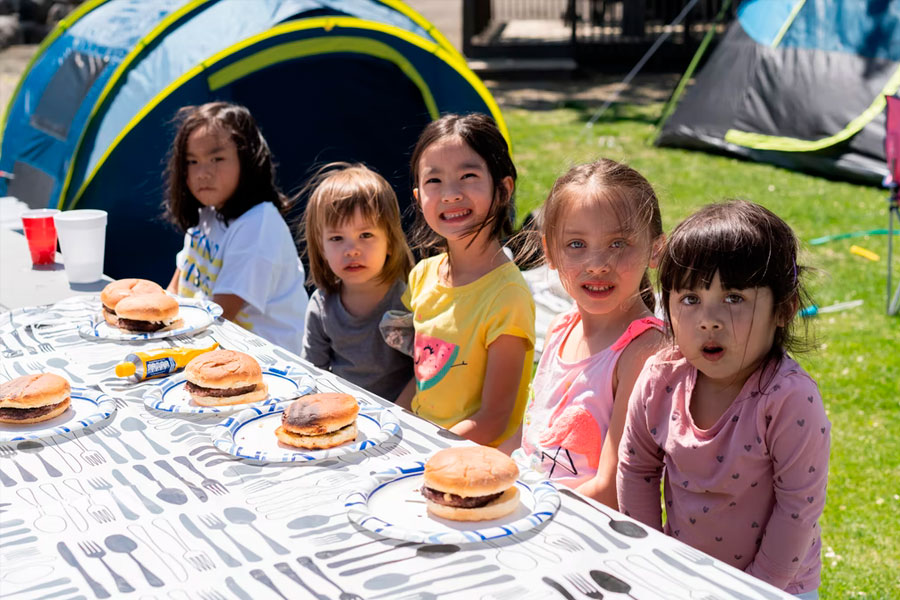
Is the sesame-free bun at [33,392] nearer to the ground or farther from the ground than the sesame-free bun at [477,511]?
farther from the ground

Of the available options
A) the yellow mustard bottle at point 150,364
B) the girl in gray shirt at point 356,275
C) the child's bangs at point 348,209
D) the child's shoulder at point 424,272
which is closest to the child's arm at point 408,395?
the girl in gray shirt at point 356,275

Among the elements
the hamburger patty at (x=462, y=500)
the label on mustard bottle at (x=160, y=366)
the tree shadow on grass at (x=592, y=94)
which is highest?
the hamburger patty at (x=462, y=500)

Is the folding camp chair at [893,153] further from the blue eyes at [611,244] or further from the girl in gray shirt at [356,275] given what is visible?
the blue eyes at [611,244]

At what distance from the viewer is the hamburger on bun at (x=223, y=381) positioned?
1.91 metres

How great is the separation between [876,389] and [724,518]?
2638mm

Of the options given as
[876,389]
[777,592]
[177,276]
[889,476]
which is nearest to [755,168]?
[876,389]

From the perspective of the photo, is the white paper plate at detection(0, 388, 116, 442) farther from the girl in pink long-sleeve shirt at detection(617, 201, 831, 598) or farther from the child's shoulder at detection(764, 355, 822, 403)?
the child's shoulder at detection(764, 355, 822, 403)

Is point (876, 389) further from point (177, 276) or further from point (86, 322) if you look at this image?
point (86, 322)

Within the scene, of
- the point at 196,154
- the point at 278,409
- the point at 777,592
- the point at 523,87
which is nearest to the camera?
the point at 777,592

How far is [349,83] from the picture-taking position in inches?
192

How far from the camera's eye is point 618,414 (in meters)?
1.98

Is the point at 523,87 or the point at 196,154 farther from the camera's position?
the point at 523,87

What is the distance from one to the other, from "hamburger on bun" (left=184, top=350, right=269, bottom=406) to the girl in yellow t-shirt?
0.60 metres

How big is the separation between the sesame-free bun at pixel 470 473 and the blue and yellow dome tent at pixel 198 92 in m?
2.93
